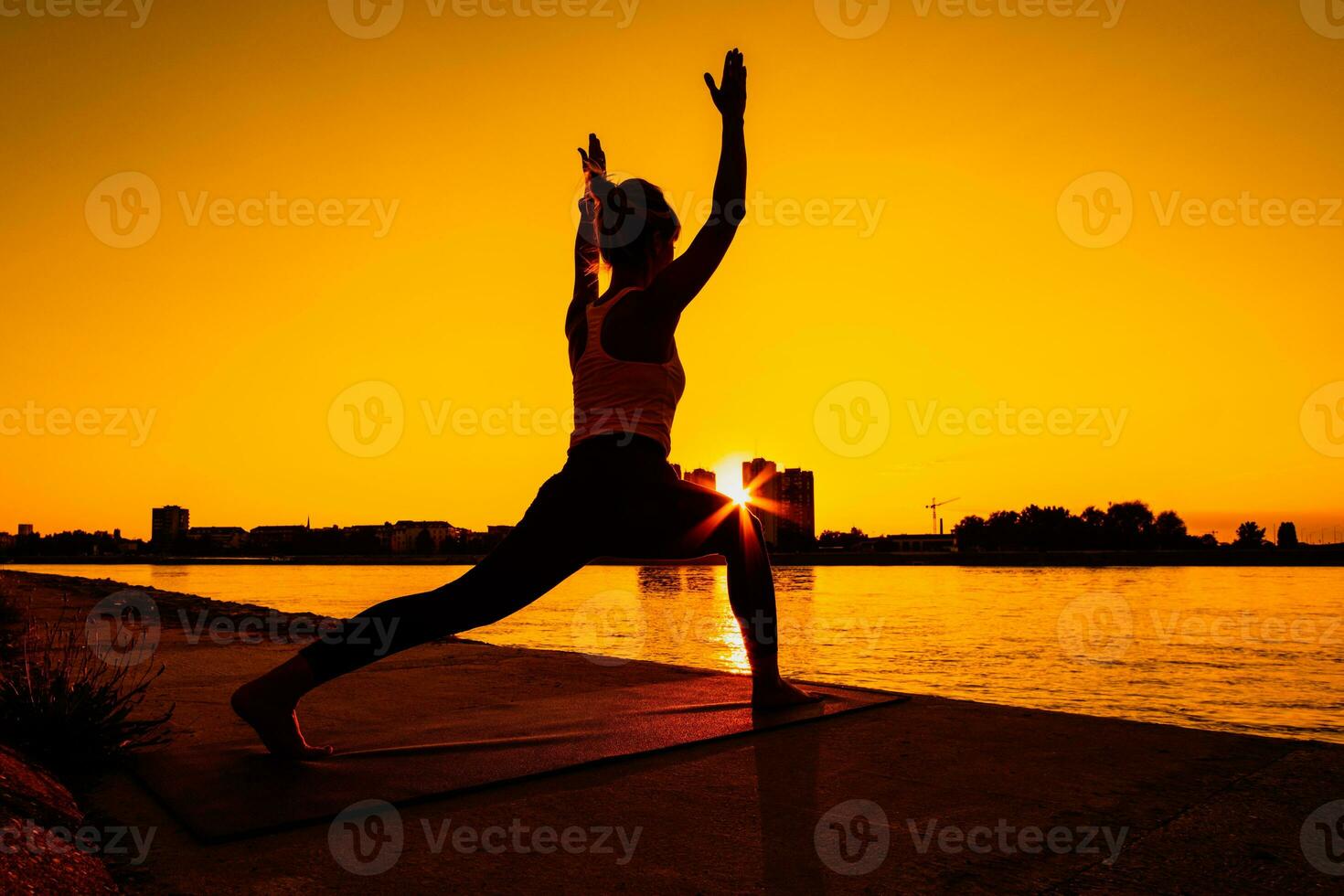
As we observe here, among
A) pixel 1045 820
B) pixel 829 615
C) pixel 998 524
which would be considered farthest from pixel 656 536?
pixel 998 524

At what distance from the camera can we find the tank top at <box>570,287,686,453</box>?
291 cm

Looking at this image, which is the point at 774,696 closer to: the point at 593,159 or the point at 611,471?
the point at 611,471

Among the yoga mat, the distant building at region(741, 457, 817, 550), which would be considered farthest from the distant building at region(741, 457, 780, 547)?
the yoga mat

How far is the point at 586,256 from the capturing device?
3471 millimetres

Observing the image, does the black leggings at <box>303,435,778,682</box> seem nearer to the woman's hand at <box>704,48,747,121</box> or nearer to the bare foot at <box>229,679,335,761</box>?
the bare foot at <box>229,679,335,761</box>

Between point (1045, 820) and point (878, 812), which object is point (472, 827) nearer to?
point (878, 812)

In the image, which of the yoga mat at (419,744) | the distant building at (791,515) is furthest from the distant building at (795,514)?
the yoga mat at (419,744)

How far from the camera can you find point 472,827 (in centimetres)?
221

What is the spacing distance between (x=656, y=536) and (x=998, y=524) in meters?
140

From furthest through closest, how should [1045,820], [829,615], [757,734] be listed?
[829,615] → [757,734] → [1045,820]

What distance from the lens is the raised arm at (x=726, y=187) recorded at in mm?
2709

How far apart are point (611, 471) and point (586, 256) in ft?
3.29

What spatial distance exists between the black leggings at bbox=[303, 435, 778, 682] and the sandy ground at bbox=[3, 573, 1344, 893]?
53cm

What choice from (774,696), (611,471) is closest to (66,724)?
(611,471)
